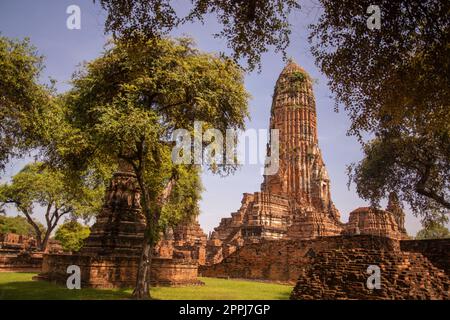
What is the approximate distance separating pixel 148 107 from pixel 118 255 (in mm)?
5795

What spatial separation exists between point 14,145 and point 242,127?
7.73 metres

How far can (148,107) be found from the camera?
509 inches

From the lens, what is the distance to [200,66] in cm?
1303

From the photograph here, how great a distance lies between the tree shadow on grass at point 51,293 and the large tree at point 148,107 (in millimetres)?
1243

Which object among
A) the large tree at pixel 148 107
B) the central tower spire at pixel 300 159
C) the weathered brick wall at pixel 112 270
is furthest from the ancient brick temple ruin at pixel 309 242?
the weathered brick wall at pixel 112 270

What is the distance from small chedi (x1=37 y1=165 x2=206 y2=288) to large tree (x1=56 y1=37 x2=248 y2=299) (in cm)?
233

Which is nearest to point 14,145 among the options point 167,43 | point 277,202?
point 167,43

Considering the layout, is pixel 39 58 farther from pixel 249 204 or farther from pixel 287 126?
pixel 287 126

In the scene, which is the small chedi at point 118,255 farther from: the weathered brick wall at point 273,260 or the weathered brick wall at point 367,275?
the weathered brick wall at point 273,260

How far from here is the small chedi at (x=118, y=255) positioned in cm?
1347

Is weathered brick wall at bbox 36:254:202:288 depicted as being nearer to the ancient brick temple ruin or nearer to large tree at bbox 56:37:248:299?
large tree at bbox 56:37:248:299

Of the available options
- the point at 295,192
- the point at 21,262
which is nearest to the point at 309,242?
the point at 21,262

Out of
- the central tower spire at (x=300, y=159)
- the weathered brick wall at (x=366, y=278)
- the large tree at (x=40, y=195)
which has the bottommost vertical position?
the weathered brick wall at (x=366, y=278)

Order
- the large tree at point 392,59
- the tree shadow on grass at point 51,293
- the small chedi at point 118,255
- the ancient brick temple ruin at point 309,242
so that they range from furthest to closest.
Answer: the small chedi at point 118,255 < the tree shadow on grass at point 51,293 < the ancient brick temple ruin at point 309,242 < the large tree at point 392,59
